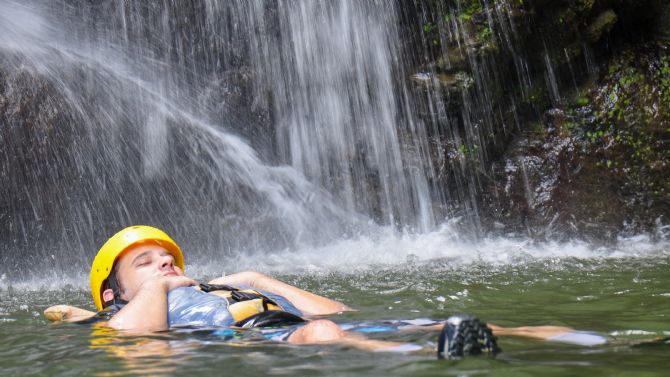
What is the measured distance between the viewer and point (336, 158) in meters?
10.8

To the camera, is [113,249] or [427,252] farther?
[427,252]

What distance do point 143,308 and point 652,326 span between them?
267 centimetres

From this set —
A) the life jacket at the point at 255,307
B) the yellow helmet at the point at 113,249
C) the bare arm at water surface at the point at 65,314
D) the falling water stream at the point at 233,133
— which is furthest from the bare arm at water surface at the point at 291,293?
the falling water stream at the point at 233,133

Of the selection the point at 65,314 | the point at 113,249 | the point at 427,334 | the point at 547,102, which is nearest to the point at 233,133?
the point at 547,102

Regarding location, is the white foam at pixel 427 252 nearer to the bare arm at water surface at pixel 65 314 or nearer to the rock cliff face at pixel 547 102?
the rock cliff face at pixel 547 102

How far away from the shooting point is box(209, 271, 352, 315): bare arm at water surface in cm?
441

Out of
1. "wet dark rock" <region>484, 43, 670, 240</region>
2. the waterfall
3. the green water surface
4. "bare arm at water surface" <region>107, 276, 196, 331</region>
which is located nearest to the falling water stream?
the waterfall

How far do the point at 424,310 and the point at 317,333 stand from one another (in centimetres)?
167

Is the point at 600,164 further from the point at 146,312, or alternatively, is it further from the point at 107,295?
the point at 146,312

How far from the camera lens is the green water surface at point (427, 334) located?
2.59m

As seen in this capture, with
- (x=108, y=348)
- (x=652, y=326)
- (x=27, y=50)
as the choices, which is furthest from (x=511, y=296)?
(x=27, y=50)

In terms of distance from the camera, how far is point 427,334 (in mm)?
3322

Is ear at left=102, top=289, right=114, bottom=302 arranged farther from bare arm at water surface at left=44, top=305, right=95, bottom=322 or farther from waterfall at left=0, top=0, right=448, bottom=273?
waterfall at left=0, top=0, right=448, bottom=273

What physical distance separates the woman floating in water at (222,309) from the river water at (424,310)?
10 centimetres
